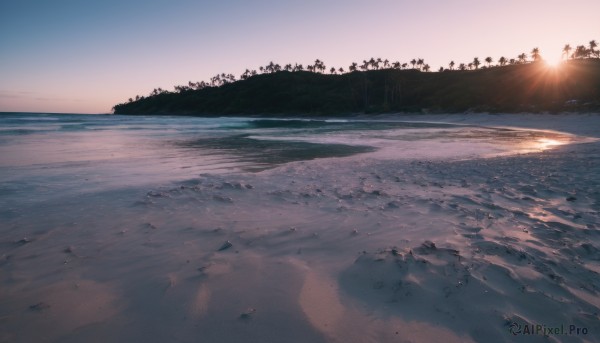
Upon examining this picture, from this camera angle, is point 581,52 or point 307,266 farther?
point 581,52

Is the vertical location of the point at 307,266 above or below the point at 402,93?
below

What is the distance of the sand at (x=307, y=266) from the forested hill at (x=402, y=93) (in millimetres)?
37042

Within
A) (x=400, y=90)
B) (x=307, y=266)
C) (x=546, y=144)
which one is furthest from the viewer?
(x=400, y=90)

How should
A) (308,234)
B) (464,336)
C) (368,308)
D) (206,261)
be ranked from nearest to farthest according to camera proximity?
(464,336) < (368,308) < (206,261) < (308,234)

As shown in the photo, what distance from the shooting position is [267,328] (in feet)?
8.10

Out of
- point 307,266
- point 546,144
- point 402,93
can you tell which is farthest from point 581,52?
point 307,266

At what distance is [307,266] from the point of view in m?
3.42

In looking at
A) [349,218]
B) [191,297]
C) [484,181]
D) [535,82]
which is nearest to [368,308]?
[191,297]

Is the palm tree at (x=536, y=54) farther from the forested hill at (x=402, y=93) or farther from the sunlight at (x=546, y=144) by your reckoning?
the sunlight at (x=546, y=144)

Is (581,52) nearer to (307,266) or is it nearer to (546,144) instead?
(546,144)

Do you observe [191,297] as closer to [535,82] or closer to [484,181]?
[484,181]

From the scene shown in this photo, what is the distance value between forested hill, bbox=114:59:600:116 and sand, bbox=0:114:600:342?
37.0 meters

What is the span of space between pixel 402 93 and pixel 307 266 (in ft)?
319

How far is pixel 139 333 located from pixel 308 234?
2.29 meters
